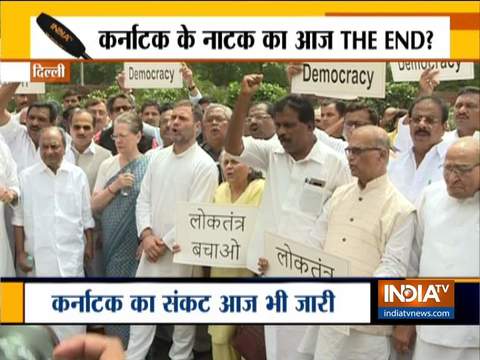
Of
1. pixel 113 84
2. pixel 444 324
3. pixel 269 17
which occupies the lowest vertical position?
pixel 444 324

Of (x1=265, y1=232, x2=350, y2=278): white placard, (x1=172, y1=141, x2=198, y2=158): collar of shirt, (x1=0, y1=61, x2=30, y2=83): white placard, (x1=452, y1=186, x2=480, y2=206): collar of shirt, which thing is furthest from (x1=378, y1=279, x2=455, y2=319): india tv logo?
(x1=0, y1=61, x2=30, y2=83): white placard

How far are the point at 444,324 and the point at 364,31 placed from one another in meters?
1.01

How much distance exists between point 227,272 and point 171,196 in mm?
371

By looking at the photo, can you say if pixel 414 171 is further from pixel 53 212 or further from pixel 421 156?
pixel 53 212

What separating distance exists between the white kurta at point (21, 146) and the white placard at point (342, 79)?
0.86 m

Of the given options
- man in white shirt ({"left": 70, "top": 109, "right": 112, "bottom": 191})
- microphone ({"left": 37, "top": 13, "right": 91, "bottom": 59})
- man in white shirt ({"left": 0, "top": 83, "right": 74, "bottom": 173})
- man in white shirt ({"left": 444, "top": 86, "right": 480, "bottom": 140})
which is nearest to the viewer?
microphone ({"left": 37, "top": 13, "right": 91, "bottom": 59})

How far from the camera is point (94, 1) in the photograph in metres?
2.98

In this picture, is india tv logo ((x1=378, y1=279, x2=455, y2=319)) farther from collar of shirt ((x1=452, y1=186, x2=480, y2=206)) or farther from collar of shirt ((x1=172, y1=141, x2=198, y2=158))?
collar of shirt ((x1=172, y1=141, x2=198, y2=158))

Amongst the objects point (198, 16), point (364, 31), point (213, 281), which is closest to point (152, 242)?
point (213, 281)

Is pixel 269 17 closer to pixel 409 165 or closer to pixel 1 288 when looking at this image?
pixel 409 165

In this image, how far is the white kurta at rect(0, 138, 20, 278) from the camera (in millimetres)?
3195

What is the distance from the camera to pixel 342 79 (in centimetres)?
307

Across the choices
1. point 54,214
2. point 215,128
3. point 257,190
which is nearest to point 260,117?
point 215,128

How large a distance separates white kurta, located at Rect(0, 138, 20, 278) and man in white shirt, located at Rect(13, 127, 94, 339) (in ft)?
0.10
